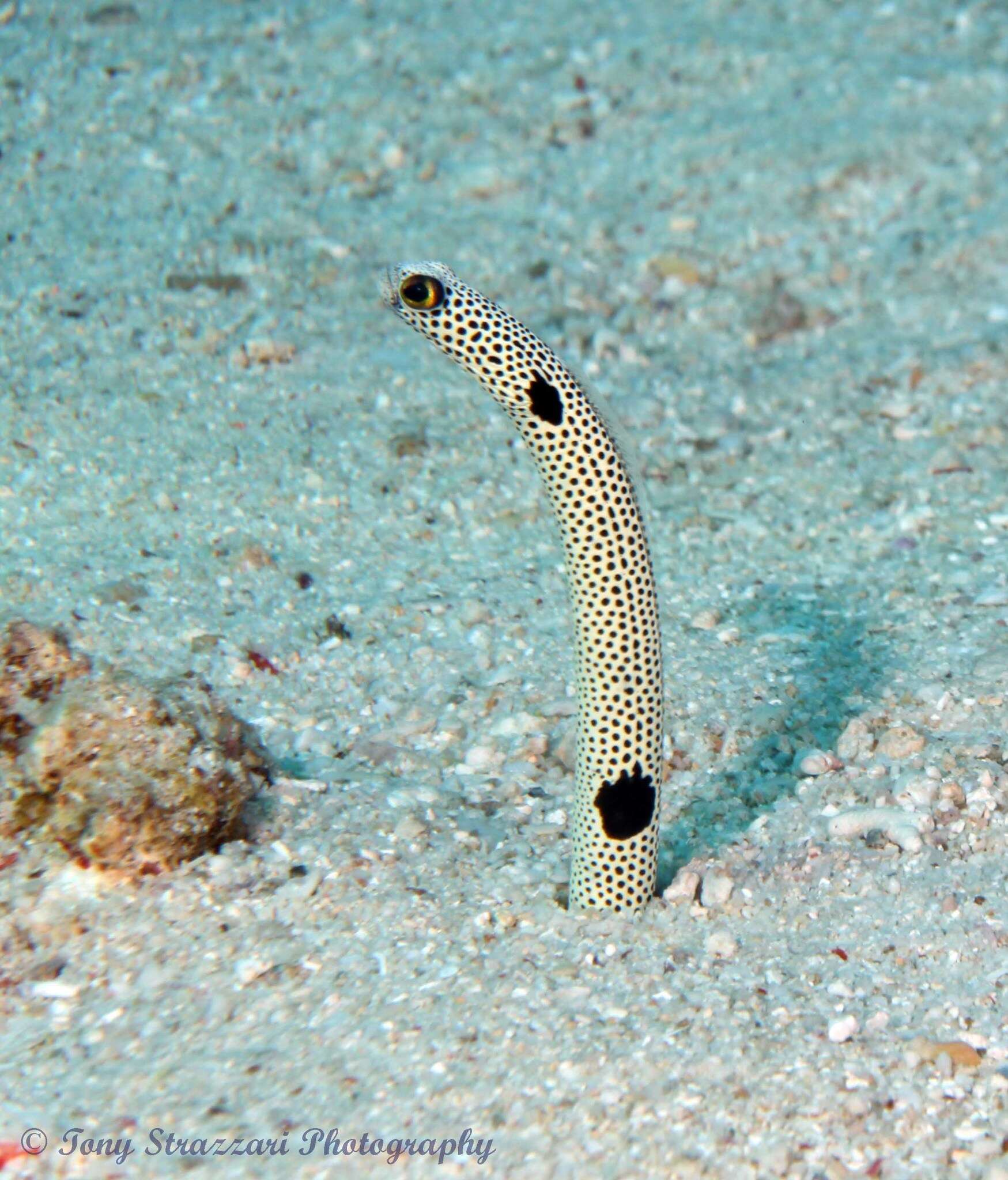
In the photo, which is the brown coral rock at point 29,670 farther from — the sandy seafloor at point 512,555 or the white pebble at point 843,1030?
the white pebble at point 843,1030

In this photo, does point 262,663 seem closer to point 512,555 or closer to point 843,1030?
point 512,555

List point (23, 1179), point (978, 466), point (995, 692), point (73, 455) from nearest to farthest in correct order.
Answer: point (23, 1179) → point (995, 692) → point (73, 455) → point (978, 466)

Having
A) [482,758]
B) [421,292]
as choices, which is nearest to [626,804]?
[482,758]

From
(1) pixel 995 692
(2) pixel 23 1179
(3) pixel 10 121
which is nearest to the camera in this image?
(2) pixel 23 1179

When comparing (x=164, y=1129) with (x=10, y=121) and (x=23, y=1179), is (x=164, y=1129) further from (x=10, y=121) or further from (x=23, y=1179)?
(x=10, y=121)

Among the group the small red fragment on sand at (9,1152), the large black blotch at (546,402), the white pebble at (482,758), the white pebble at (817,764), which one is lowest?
the white pebble at (482,758)

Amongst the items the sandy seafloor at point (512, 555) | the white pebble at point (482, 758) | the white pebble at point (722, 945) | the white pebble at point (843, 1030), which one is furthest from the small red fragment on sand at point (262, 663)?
the white pebble at point (843, 1030)

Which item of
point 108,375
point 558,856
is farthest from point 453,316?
point 108,375
